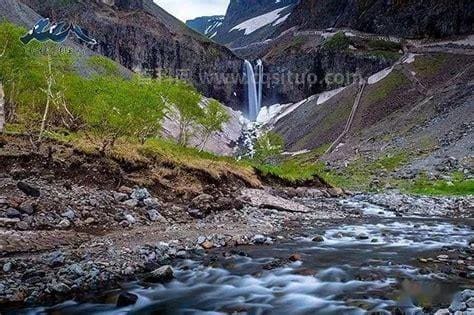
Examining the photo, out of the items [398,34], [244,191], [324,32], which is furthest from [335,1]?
[244,191]

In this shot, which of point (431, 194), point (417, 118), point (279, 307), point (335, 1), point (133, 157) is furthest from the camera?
point (335, 1)

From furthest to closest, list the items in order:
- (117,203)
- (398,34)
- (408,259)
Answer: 1. (398,34)
2. (117,203)
3. (408,259)

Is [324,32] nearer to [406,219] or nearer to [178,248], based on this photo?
[406,219]

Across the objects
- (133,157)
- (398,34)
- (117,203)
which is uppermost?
(398,34)

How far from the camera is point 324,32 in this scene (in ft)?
405

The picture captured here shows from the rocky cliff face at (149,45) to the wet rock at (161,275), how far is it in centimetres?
10354

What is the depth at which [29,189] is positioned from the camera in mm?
15023

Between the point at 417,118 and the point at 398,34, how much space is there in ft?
151

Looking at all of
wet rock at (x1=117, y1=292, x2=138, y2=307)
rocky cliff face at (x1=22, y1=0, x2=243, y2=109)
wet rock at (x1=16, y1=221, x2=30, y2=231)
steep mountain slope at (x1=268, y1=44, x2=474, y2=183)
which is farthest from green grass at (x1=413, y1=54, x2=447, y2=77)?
wet rock at (x1=117, y1=292, x2=138, y2=307)

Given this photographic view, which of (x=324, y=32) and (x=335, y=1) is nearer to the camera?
(x=324, y=32)

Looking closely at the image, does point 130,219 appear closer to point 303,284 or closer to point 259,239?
point 259,239

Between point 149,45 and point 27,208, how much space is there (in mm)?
104463

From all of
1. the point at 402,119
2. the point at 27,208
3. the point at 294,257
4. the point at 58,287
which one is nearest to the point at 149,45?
the point at 402,119

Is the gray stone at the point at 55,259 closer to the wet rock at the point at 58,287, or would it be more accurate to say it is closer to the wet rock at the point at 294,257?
the wet rock at the point at 58,287
